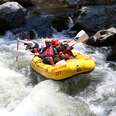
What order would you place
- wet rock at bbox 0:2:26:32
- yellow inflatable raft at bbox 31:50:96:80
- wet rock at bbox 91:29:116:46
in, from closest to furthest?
yellow inflatable raft at bbox 31:50:96:80 → wet rock at bbox 91:29:116:46 → wet rock at bbox 0:2:26:32

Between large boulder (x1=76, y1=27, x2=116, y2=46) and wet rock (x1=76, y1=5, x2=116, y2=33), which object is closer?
large boulder (x1=76, y1=27, x2=116, y2=46)

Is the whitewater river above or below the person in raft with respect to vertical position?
Result: below

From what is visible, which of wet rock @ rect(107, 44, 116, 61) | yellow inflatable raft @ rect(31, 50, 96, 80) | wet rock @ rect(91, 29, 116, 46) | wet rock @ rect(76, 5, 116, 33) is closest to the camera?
yellow inflatable raft @ rect(31, 50, 96, 80)

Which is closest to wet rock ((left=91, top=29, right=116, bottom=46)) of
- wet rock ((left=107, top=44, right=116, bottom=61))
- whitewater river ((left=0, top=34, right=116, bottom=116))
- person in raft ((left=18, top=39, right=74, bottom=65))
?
wet rock ((left=107, top=44, right=116, bottom=61))

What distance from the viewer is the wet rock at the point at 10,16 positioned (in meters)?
15.5

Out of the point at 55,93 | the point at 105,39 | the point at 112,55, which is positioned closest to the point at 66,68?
the point at 55,93

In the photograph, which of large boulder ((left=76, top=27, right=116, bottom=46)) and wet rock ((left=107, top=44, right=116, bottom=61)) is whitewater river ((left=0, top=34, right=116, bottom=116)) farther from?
large boulder ((left=76, top=27, right=116, bottom=46))

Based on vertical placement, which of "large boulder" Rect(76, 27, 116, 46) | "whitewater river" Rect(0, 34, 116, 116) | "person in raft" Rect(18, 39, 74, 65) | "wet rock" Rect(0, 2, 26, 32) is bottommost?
"wet rock" Rect(0, 2, 26, 32)

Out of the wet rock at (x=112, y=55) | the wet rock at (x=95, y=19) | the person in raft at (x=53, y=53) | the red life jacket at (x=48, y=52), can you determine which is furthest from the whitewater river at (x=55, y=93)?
the wet rock at (x=95, y=19)

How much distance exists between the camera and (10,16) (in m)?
15.5

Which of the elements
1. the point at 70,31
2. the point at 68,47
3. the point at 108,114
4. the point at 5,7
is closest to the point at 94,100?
the point at 108,114

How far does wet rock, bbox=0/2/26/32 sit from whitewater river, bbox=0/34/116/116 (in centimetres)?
365

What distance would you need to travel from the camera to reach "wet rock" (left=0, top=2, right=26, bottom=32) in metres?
15.5

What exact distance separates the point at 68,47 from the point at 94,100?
2.18 metres
